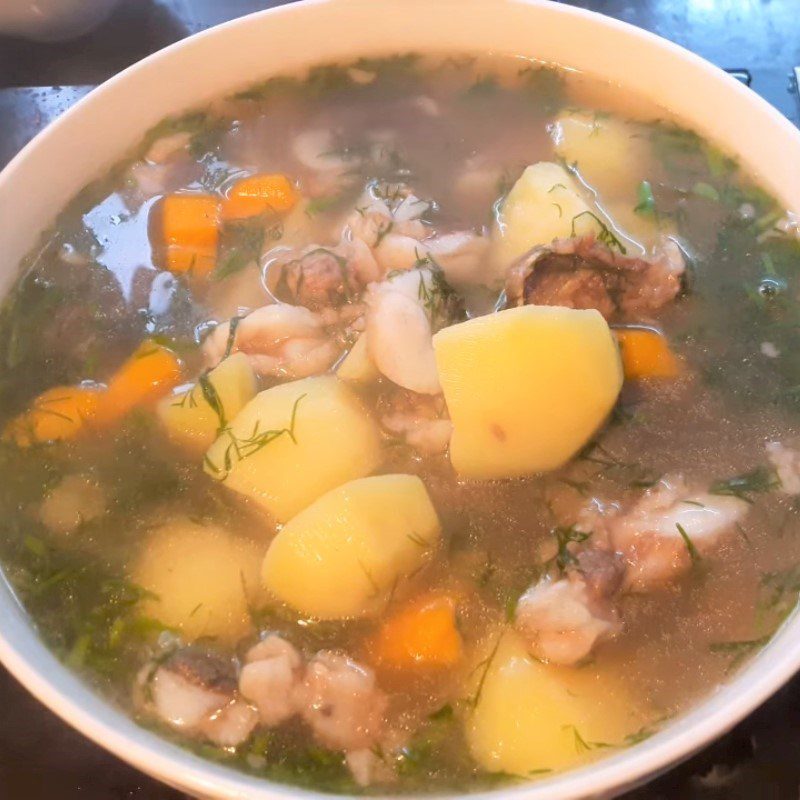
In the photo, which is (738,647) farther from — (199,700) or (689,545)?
(199,700)

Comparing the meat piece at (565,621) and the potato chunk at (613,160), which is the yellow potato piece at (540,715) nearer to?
the meat piece at (565,621)

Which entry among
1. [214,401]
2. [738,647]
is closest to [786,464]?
[738,647]

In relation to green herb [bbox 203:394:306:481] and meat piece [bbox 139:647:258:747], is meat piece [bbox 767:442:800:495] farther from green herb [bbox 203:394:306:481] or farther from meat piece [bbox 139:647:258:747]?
meat piece [bbox 139:647:258:747]

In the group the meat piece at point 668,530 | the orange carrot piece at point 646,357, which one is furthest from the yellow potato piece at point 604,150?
the meat piece at point 668,530

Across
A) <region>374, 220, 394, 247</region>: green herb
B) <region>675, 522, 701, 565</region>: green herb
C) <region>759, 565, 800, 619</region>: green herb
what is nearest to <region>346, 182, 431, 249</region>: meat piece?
<region>374, 220, 394, 247</region>: green herb

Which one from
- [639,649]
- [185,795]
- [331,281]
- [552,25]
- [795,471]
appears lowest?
[185,795]

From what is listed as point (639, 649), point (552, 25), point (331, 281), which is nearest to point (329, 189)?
point (331, 281)

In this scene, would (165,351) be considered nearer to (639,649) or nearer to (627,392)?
(627,392)
